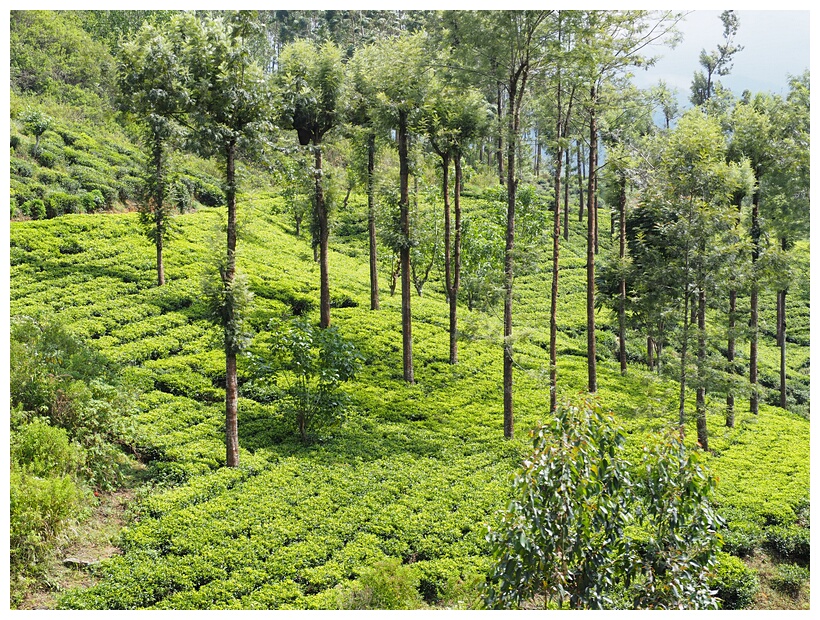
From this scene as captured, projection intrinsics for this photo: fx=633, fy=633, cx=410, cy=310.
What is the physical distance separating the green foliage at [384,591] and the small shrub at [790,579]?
7.78m

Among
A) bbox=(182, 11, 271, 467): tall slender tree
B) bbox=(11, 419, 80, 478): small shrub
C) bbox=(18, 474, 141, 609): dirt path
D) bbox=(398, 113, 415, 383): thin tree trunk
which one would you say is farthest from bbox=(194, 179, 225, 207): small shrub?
bbox=(18, 474, 141, 609): dirt path

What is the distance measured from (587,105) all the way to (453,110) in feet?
15.2

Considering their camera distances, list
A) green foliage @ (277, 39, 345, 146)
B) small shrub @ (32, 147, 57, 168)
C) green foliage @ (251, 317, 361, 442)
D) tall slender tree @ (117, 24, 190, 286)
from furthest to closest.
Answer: small shrub @ (32, 147, 57, 168) → green foliage @ (277, 39, 345, 146) → green foliage @ (251, 317, 361, 442) → tall slender tree @ (117, 24, 190, 286)

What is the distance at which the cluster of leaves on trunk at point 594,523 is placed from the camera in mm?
7035

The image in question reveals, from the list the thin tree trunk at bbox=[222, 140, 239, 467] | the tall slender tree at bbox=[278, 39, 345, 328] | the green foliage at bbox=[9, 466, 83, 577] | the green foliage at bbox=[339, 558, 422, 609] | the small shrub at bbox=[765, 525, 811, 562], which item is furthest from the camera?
the tall slender tree at bbox=[278, 39, 345, 328]

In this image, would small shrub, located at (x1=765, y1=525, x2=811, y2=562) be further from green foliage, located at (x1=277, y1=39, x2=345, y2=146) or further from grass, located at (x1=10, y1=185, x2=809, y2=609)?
green foliage, located at (x1=277, y1=39, x2=345, y2=146)

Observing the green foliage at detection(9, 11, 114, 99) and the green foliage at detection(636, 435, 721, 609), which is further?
the green foliage at detection(9, 11, 114, 99)

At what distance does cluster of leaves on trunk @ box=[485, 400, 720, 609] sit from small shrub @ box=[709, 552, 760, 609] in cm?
570

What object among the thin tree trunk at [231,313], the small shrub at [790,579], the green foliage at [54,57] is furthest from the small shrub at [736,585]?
the green foliage at [54,57]

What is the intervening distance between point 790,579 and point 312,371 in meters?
11.9

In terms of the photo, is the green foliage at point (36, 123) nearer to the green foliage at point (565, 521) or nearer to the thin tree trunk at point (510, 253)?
the thin tree trunk at point (510, 253)

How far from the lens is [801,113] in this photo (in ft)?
68.8

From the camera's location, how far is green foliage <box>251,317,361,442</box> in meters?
17.0
